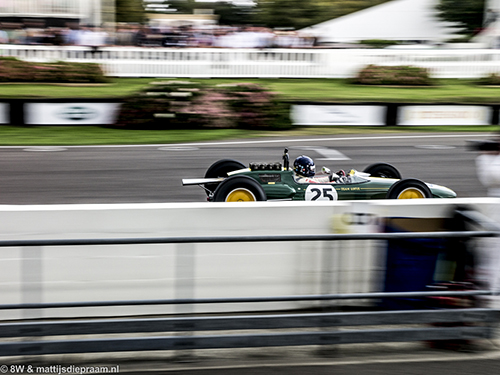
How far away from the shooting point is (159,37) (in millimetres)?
25578

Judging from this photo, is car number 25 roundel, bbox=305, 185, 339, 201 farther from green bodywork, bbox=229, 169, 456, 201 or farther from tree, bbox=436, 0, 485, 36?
tree, bbox=436, 0, 485, 36

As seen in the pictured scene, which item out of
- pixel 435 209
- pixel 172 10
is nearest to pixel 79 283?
pixel 435 209

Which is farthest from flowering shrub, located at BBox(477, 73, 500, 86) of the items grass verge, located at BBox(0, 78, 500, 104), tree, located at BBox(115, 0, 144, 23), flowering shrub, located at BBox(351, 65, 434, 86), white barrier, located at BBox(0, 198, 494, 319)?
tree, located at BBox(115, 0, 144, 23)

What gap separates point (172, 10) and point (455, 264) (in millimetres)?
102133

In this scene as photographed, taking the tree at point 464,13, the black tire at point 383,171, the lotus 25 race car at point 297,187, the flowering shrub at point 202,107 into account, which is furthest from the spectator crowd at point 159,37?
the lotus 25 race car at point 297,187

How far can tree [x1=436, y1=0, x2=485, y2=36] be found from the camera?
117ft

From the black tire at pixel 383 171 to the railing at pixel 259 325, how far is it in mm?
4564

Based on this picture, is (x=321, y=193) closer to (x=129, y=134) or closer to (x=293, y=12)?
(x=129, y=134)

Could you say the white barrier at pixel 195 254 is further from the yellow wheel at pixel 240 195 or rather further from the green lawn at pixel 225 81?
the green lawn at pixel 225 81

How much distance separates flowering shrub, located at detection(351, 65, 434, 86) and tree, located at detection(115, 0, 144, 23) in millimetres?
29732

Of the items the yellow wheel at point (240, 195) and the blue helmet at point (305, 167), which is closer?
the yellow wheel at point (240, 195)

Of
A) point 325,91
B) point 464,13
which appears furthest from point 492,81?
point 464,13

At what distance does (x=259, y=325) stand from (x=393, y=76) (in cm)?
1983

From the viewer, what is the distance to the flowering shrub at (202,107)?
49.3 feet
